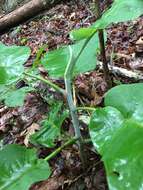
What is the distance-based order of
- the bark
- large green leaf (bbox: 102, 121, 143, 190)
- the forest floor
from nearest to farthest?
large green leaf (bbox: 102, 121, 143, 190) < the forest floor < the bark

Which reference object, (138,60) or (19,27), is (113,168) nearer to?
(138,60)

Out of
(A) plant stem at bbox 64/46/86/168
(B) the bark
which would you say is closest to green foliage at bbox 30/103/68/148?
(A) plant stem at bbox 64/46/86/168

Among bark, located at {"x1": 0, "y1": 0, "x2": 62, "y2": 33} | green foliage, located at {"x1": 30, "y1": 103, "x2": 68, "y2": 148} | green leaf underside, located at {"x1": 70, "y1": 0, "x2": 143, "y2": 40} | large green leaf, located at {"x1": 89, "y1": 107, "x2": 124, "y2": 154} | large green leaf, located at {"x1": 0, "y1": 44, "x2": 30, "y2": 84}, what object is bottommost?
bark, located at {"x1": 0, "y1": 0, "x2": 62, "y2": 33}

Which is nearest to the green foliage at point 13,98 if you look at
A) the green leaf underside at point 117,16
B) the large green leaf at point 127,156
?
the green leaf underside at point 117,16

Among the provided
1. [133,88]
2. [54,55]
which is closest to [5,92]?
[54,55]

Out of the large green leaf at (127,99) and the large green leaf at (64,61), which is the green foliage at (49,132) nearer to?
the large green leaf at (64,61)

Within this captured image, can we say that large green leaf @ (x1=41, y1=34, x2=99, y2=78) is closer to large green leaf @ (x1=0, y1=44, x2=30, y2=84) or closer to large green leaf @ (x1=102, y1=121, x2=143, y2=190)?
large green leaf @ (x1=0, y1=44, x2=30, y2=84)

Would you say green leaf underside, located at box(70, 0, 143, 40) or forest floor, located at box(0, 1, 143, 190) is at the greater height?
green leaf underside, located at box(70, 0, 143, 40)
